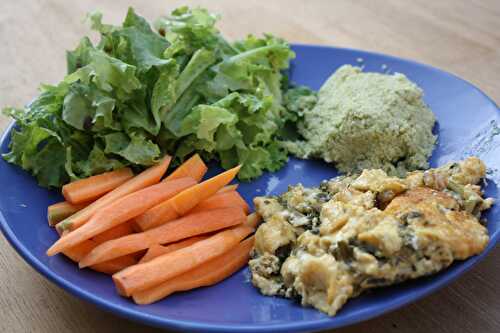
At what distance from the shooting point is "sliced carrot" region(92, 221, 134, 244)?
2.31 metres

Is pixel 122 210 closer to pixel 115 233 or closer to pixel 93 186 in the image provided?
pixel 115 233

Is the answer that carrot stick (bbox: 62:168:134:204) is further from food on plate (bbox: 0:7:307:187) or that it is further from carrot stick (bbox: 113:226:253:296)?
carrot stick (bbox: 113:226:253:296)

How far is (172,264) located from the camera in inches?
84.7

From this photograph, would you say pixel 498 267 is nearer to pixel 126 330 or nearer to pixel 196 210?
pixel 196 210

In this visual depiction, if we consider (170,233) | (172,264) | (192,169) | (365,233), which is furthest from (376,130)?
(172,264)

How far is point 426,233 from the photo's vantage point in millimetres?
1958

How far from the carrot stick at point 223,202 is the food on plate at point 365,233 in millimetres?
93

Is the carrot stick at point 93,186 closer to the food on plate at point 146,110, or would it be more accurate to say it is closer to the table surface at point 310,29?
the food on plate at point 146,110

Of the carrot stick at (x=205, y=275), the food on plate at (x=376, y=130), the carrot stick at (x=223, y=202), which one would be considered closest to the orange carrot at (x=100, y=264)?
the carrot stick at (x=205, y=275)

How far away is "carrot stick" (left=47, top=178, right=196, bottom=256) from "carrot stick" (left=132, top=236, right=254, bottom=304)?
1.09 feet

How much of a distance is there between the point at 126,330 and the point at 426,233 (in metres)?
1.11

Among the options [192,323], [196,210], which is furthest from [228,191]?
[192,323]

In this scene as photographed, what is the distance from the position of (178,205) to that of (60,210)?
0.50 m

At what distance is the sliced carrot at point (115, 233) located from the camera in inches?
90.9
